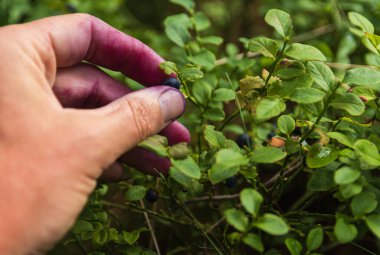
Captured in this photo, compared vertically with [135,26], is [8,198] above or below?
above

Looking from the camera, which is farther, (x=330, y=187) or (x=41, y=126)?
(x=330, y=187)

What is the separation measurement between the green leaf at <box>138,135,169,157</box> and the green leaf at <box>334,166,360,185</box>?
1.18ft

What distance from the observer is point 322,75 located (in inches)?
43.3

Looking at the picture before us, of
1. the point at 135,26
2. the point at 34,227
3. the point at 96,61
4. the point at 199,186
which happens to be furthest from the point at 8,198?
the point at 135,26

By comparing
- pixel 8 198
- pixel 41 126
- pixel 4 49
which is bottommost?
pixel 8 198

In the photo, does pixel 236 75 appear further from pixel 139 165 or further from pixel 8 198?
pixel 8 198

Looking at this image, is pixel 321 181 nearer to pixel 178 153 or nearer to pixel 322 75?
pixel 322 75

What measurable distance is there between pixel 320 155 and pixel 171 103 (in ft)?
1.26

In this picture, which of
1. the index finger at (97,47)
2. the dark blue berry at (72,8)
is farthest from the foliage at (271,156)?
the dark blue berry at (72,8)

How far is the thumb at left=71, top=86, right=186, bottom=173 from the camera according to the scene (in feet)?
3.22

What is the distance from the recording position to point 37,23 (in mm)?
1171

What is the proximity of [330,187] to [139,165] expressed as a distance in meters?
0.58

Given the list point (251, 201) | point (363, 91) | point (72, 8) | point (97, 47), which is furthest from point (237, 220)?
point (72, 8)

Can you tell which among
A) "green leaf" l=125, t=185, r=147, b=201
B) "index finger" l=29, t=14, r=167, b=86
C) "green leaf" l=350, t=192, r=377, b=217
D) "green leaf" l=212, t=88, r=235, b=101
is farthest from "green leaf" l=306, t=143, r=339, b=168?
"index finger" l=29, t=14, r=167, b=86
